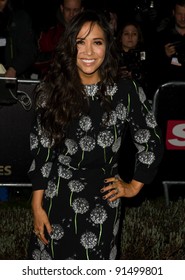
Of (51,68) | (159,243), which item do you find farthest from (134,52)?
(51,68)

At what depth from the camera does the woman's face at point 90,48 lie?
Answer: 3451mm

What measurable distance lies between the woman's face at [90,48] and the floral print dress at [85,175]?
110 mm

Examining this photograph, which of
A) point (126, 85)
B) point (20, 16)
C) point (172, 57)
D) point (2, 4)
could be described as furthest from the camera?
point (172, 57)

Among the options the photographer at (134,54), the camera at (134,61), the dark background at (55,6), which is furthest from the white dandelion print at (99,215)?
the dark background at (55,6)

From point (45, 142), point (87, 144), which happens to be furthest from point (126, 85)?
point (45, 142)

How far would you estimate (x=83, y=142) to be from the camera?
341cm

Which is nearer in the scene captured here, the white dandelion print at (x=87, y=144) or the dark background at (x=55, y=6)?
the white dandelion print at (x=87, y=144)

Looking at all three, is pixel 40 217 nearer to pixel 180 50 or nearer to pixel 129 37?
pixel 180 50

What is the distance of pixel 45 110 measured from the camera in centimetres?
351

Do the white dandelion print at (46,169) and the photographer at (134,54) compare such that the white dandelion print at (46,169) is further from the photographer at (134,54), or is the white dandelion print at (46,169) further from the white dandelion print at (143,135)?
the photographer at (134,54)

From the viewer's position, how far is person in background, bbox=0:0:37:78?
22.2ft

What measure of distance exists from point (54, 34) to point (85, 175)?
4.17m

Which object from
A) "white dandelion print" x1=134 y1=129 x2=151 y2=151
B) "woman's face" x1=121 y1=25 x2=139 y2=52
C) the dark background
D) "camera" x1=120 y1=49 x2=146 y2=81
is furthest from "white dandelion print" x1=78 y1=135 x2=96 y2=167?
the dark background

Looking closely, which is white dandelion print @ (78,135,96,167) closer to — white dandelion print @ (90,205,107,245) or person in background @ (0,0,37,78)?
white dandelion print @ (90,205,107,245)
